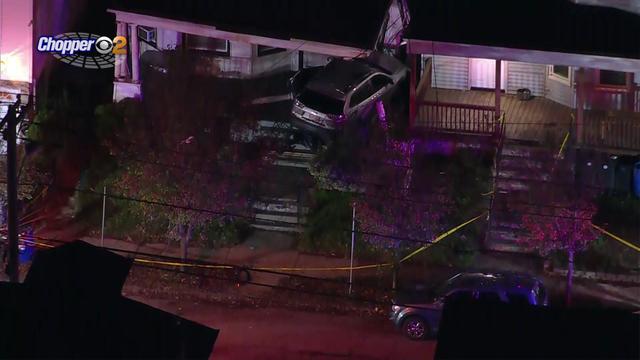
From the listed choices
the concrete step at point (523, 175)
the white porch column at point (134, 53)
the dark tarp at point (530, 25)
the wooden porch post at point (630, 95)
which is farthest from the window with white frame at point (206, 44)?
the wooden porch post at point (630, 95)

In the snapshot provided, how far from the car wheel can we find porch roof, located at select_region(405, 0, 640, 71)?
6388mm

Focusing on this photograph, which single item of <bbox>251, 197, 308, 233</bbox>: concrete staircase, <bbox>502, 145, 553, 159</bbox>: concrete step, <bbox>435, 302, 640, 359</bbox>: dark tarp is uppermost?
<bbox>502, 145, 553, 159</bbox>: concrete step

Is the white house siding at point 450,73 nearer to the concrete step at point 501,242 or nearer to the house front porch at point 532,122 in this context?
the house front porch at point 532,122

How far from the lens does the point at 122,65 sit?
2719 cm

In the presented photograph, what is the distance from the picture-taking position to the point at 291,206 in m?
26.5

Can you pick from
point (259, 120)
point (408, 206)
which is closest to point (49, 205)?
point (259, 120)

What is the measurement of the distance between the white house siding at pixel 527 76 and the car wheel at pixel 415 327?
7.42 m

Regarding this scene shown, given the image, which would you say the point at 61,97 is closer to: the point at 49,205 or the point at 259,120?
the point at 49,205

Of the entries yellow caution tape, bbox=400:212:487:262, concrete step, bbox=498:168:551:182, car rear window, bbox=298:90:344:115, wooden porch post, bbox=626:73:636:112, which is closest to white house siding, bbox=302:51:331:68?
car rear window, bbox=298:90:344:115

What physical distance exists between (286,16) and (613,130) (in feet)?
27.3

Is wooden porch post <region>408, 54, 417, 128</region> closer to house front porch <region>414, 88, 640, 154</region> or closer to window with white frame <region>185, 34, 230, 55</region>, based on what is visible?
house front porch <region>414, 88, 640, 154</region>

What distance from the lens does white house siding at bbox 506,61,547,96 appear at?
26.5 meters

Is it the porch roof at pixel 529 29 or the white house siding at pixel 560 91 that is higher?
the porch roof at pixel 529 29

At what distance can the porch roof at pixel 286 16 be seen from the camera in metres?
25.4
